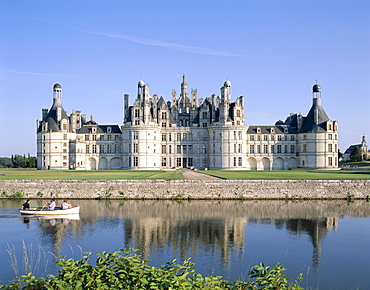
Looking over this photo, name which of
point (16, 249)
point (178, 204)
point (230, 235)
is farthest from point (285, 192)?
point (16, 249)

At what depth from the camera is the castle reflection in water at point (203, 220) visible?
64.0 ft

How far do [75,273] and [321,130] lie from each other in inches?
2645

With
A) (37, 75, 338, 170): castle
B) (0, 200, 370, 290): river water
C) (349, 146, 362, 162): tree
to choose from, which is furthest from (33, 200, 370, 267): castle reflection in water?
(349, 146, 362, 162): tree

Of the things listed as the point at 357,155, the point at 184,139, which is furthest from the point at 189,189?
the point at 357,155

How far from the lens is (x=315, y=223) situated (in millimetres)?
25031

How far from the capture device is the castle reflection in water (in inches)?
768

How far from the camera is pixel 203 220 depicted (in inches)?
1003

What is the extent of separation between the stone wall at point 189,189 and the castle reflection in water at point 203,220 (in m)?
1.77

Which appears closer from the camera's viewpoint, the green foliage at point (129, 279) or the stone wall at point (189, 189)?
the green foliage at point (129, 279)

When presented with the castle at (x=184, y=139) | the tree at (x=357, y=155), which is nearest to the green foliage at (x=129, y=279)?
the castle at (x=184, y=139)

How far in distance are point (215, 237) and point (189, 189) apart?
15669 mm

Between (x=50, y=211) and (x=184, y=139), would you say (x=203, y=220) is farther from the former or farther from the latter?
(x=184, y=139)

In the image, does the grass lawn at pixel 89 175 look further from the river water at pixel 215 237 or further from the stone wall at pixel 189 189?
the river water at pixel 215 237

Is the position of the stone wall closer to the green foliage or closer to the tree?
the green foliage
